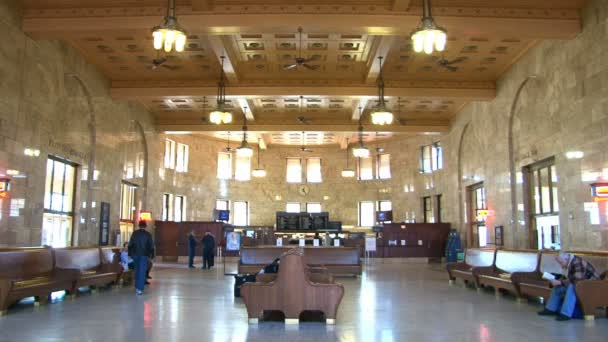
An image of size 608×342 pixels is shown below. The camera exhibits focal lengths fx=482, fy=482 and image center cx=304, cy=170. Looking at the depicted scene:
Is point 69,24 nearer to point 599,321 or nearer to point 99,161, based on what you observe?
point 99,161

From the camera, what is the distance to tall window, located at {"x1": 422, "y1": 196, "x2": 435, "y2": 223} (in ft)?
72.9

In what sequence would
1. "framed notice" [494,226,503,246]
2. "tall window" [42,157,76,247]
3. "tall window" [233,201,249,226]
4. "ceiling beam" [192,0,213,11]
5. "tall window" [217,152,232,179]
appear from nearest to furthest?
"ceiling beam" [192,0,213,11] → "tall window" [42,157,76,247] → "framed notice" [494,226,503,246] → "tall window" [217,152,232,179] → "tall window" [233,201,249,226]

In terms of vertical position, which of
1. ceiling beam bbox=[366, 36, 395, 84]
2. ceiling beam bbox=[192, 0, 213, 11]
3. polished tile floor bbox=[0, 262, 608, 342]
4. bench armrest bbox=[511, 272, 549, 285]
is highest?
ceiling beam bbox=[192, 0, 213, 11]

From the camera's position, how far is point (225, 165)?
85.6ft

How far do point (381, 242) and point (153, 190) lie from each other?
982 cm

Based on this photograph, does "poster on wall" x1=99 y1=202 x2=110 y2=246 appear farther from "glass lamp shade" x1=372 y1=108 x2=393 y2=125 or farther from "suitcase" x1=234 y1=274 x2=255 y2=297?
"glass lamp shade" x1=372 y1=108 x2=393 y2=125

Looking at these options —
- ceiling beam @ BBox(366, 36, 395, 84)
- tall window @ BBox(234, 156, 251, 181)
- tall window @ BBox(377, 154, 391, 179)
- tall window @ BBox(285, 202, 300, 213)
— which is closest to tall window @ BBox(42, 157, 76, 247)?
ceiling beam @ BBox(366, 36, 395, 84)

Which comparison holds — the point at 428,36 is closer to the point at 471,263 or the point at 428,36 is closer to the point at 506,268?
the point at 506,268

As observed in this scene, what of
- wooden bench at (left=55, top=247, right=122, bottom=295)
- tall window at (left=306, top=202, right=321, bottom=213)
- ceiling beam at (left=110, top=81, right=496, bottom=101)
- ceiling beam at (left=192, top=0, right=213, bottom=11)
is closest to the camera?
wooden bench at (left=55, top=247, right=122, bottom=295)

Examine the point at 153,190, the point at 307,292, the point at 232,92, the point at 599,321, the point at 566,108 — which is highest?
the point at 232,92

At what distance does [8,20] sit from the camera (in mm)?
10008

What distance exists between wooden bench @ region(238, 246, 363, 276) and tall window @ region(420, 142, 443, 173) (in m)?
9.82

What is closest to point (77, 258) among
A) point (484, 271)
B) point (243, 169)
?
point (484, 271)

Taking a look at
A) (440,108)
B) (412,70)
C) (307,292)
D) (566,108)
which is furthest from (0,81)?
(440,108)
